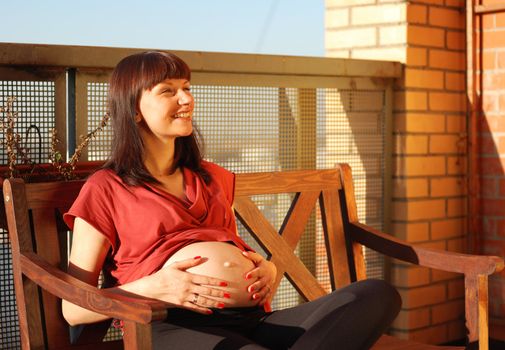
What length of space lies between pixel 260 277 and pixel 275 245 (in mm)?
539

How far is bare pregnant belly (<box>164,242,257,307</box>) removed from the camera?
2330 mm

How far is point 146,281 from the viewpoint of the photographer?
2248mm

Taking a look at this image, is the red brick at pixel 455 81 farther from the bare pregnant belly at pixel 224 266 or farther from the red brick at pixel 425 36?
the bare pregnant belly at pixel 224 266

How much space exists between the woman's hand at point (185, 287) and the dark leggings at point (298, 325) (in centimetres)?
5

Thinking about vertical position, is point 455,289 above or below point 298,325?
below

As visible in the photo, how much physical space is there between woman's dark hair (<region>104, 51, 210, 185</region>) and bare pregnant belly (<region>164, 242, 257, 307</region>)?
0.75 feet

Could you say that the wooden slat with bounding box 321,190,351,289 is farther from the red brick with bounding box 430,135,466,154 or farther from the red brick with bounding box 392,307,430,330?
the red brick with bounding box 430,135,466,154

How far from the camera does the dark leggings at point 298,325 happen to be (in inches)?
88.9

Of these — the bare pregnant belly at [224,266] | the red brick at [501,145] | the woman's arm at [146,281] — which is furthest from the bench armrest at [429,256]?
the red brick at [501,145]

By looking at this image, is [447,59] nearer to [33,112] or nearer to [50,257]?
[33,112]

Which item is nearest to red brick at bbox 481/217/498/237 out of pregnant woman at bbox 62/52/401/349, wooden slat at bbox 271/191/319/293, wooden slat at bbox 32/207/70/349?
wooden slat at bbox 271/191/319/293

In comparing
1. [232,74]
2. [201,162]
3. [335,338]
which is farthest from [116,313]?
[232,74]

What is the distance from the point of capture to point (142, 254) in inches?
93.7

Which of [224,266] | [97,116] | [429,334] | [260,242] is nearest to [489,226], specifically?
[429,334]
